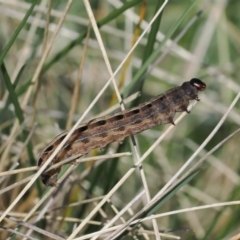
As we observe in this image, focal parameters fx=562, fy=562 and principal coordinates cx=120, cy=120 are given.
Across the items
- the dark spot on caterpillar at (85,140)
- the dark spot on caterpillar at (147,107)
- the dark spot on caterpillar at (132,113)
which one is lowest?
the dark spot on caterpillar at (147,107)

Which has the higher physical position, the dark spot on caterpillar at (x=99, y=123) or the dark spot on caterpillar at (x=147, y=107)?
the dark spot on caterpillar at (x=99, y=123)

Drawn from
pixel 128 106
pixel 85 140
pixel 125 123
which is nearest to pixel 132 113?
pixel 125 123

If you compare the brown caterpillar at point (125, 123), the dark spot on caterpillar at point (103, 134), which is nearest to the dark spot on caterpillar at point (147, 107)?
the brown caterpillar at point (125, 123)

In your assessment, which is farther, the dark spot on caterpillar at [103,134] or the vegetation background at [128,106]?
the vegetation background at [128,106]

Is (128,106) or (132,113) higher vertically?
(128,106)

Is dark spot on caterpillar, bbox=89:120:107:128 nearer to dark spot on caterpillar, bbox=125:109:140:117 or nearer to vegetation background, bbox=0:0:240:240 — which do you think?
dark spot on caterpillar, bbox=125:109:140:117

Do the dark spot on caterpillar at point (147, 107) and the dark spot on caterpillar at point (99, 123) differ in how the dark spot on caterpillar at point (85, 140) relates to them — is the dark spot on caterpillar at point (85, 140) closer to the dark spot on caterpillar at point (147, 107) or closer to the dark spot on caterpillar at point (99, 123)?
the dark spot on caterpillar at point (99, 123)

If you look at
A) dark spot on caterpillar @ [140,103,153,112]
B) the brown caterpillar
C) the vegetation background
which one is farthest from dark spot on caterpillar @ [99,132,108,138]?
the vegetation background

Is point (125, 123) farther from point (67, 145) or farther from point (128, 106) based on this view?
point (128, 106)

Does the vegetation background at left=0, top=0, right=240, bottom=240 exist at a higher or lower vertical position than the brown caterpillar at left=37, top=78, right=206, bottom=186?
higher
